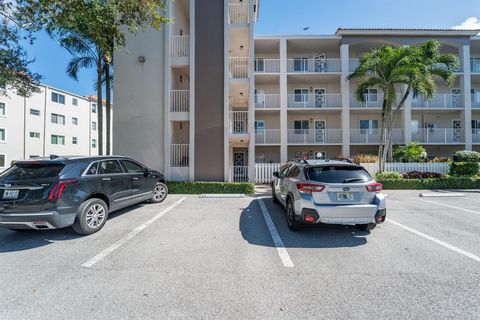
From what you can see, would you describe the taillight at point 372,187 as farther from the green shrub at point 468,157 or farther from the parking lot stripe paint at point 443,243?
the green shrub at point 468,157

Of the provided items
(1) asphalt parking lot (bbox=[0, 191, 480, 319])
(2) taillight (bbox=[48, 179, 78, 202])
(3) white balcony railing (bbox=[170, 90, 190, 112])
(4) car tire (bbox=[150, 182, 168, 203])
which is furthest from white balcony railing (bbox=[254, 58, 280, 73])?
(2) taillight (bbox=[48, 179, 78, 202])

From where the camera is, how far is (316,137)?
Result: 55.6 feet

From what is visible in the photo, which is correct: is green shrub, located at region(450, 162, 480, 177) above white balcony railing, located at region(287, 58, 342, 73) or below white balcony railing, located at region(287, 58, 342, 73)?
below

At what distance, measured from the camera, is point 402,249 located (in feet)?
13.1

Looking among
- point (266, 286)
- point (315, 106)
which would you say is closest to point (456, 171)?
point (315, 106)

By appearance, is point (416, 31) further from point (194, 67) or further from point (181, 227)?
point (181, 227)

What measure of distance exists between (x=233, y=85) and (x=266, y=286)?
388 inches

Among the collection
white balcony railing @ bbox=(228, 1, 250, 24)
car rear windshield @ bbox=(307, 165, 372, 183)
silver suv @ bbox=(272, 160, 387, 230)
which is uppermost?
white balcony railing @ bbox=(228, 1, 250, 24)

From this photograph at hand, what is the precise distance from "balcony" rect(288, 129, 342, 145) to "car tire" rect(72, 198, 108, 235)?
14.3 metres

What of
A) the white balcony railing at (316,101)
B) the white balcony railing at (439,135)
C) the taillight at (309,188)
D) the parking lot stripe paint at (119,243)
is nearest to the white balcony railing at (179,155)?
the parking lot stripe paint at (119,243)

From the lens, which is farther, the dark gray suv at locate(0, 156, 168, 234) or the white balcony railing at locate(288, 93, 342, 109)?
the white balcony railing at locate(288, 93, 342, 109)

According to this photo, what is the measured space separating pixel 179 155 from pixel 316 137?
11.4 metres

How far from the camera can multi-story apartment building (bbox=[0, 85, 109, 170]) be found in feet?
74.5

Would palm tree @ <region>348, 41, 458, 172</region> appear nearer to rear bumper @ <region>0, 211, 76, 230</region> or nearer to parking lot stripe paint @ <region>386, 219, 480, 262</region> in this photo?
parking lot stripe paint @ <region>386, 219, 480, 262</region>
